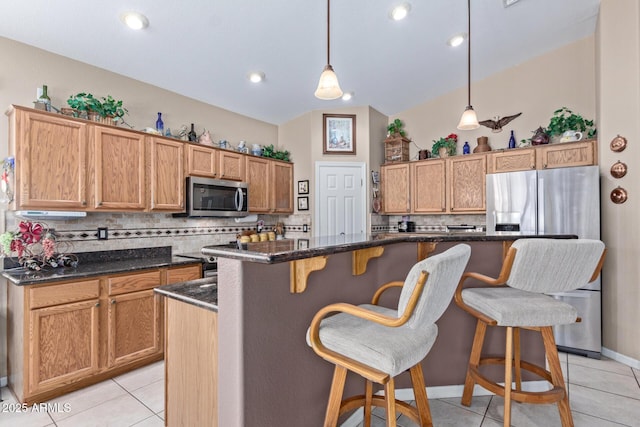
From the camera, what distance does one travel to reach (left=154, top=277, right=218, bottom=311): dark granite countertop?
1.43 m

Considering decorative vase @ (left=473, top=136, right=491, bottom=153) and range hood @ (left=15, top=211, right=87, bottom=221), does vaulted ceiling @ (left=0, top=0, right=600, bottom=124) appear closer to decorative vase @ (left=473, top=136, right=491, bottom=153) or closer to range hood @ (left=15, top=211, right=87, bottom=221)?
decorative vase @ (left=473, top=136, right=491, bottom=153)

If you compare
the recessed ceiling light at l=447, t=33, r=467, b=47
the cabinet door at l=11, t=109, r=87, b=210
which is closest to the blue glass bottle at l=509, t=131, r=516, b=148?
the recessed ceiling light at l=447, t=33, r=467, b=47

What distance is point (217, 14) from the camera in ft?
8.80

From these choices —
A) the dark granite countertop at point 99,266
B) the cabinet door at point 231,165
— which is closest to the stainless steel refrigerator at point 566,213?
the cabinet door at point 231,165

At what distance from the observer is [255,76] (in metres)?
3.67

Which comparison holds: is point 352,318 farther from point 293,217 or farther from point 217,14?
point 293,217

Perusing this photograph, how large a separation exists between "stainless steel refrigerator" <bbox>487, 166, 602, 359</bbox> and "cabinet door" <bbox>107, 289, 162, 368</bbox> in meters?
3.21

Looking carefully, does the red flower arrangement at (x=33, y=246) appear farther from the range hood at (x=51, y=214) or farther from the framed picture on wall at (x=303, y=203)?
the framed picture on wall at (x=303, y=203)

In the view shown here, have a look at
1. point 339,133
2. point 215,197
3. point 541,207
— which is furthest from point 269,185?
point 541,207

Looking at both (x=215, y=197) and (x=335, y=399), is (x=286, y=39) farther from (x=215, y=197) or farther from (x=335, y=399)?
(x=335, y=399)

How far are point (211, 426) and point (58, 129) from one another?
2589mm

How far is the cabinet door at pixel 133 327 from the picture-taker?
101 inches

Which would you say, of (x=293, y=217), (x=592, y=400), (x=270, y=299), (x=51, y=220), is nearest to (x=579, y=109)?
(x=592, y=400)

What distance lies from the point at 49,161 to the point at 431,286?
9.84 feet
